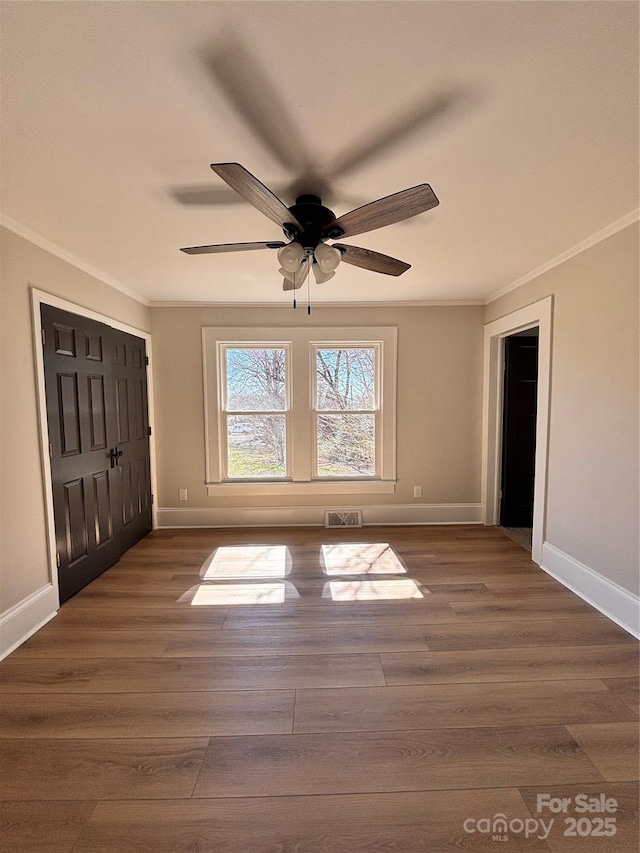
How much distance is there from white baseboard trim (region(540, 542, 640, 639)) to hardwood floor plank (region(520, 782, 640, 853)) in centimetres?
114

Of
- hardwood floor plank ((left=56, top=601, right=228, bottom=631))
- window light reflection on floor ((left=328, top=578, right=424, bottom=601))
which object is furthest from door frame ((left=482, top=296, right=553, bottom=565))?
hardwood floor plank ((left=56, top=601, right=228, bottom=631))

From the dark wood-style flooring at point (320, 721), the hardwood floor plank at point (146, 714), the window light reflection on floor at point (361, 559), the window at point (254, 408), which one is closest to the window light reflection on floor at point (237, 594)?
the dark wood-style flooring at point (320, 721)

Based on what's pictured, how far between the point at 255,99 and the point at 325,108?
0.81 feet

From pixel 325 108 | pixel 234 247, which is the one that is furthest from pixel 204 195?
pixel 325 108

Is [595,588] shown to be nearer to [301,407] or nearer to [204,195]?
[301,407]

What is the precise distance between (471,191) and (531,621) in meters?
2.52

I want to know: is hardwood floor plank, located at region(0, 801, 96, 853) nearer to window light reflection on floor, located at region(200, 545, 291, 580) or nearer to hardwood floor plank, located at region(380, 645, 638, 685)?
hardwood floor plank, located at region(380, 645, 638, 685)

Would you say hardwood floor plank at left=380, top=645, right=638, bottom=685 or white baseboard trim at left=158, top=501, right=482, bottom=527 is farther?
white baseboard trim at left=158, top=501, right=482, bottom=527

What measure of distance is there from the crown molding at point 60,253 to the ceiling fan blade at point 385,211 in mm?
1825

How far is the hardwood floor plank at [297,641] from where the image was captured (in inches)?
79.4

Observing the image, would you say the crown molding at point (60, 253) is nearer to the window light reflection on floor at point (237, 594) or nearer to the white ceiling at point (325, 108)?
the white ceiling at point (325, 108)

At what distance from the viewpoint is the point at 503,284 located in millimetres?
3391

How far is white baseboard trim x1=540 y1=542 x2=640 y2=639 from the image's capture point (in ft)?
7.13

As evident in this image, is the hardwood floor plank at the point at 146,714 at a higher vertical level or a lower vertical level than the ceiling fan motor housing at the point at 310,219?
lower
